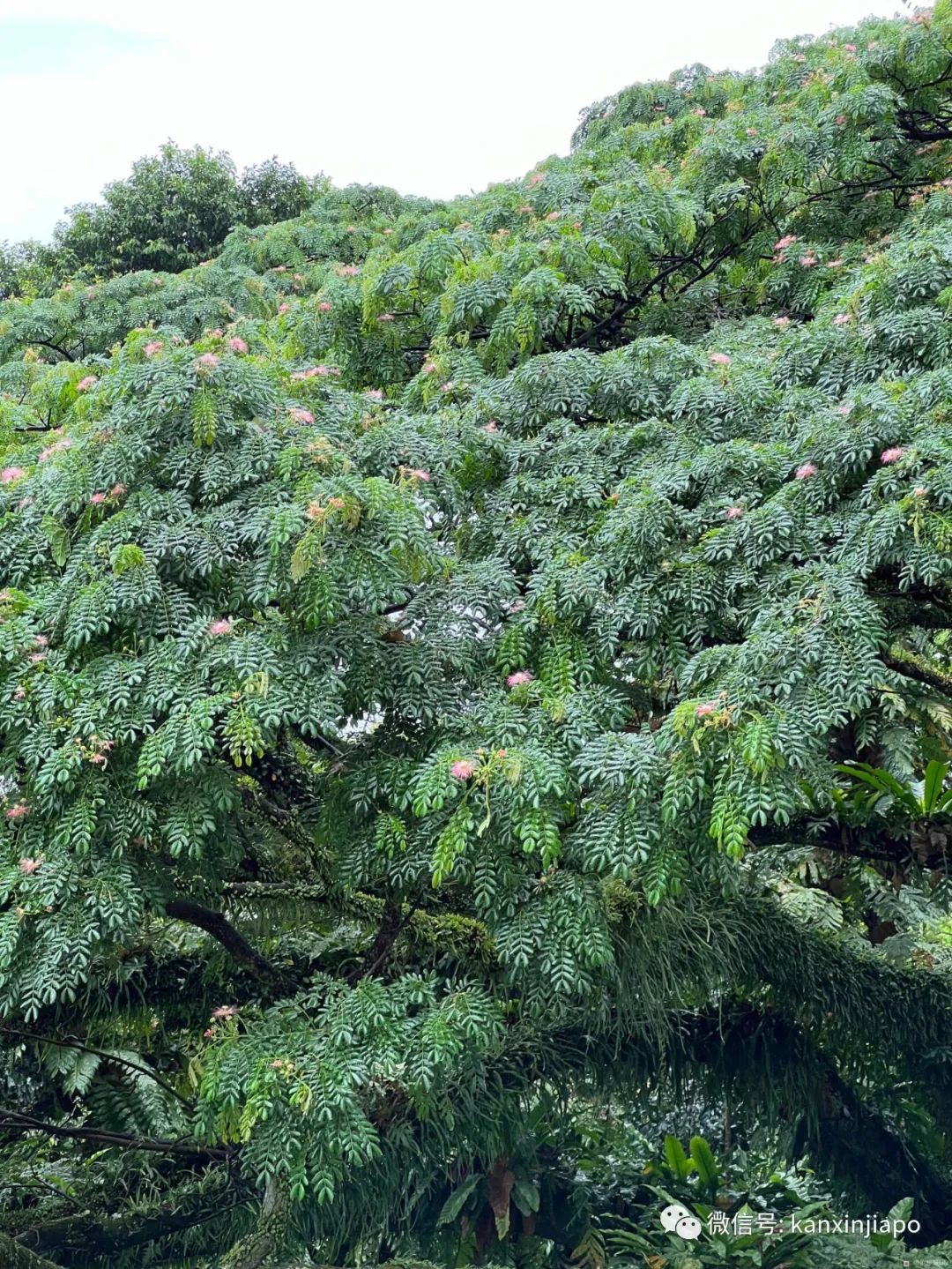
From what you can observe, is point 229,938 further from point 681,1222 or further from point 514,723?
point 681,1222

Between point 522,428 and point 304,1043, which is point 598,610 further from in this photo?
point 304,1043

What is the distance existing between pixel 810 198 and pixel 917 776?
2818mm

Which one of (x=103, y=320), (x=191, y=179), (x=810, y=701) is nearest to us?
(x=810, y=701)

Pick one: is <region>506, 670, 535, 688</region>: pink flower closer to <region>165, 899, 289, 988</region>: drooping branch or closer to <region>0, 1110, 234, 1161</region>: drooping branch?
<region>165, 899, 289, 988</region>: drooping branch

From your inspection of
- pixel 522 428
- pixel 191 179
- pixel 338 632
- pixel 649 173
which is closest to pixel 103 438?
pixel 338 632

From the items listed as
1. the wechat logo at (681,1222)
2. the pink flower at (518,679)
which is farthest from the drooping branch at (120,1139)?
the pink flower at (518,679)

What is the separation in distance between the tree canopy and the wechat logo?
9cm

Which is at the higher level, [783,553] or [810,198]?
[810,198]

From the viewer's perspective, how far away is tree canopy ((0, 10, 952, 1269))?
3.59m

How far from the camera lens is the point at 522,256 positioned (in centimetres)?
527

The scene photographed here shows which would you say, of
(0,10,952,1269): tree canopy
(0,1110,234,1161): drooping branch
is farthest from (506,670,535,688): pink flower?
(0,1110,234,1161): drooping branch

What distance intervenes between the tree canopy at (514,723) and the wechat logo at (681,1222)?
90 millimetres

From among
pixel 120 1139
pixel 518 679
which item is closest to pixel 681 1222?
pixel 120 1139

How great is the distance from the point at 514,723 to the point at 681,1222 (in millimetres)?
4178
